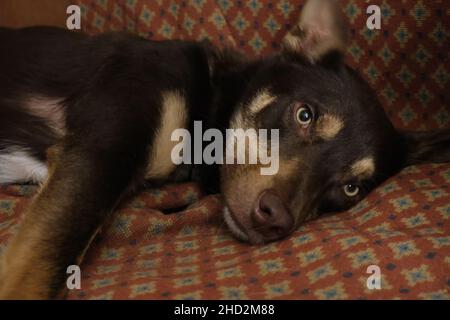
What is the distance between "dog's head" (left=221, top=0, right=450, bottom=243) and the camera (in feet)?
6.83

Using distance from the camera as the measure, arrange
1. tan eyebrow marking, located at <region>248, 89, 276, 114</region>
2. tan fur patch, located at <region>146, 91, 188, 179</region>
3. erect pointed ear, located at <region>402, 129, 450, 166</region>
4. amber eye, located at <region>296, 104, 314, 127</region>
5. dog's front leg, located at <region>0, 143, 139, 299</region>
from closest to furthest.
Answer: dog's front leg, located at <region>0, 143, 139, 299</region> → tan fur patch, located at <region>146, 91, 188, 179</region> → amber eye, located at <region>296, 104, 314, 127</region> → tan eyebrow marking, located at <region>248, 89, 276, 114</region> → erect pointed ear, located at <region>402, 129, 450, 166</region>

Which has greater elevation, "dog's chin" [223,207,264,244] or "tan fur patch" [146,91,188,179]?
"tan fur patch" [146,91,188,179]

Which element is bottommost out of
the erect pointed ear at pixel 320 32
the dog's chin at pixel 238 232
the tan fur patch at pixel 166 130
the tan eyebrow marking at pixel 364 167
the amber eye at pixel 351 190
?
the dog's chin at pixel 238 232

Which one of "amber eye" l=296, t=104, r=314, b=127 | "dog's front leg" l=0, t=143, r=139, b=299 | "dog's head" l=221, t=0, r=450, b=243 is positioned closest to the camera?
"dog's front leg" l=0, t=143, r=139, b=299

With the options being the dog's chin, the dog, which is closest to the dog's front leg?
the dog

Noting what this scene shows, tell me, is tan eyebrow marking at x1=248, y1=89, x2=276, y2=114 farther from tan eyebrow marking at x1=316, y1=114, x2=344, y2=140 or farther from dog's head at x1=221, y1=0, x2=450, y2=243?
tan eyebrow marking at x1=316, y1=114, x2=344, y2=140

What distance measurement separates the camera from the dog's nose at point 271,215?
1970 millimetres

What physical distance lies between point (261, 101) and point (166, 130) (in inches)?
19.8

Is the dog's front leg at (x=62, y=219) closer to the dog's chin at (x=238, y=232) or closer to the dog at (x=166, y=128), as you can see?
the dog at (x=166, y=128)

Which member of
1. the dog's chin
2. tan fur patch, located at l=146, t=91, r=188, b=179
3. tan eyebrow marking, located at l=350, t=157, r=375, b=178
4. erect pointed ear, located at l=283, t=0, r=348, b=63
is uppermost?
erect pointed ear, located at l=283, t=0, r=348, b=63

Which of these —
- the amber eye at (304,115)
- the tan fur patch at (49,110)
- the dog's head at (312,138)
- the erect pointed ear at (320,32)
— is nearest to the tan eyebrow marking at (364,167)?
the dog's head at (312,138)

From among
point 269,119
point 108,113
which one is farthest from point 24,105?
point 269,119

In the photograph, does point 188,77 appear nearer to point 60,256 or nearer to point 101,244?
point 101,244

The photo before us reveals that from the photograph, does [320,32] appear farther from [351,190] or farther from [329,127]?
[351,190]
